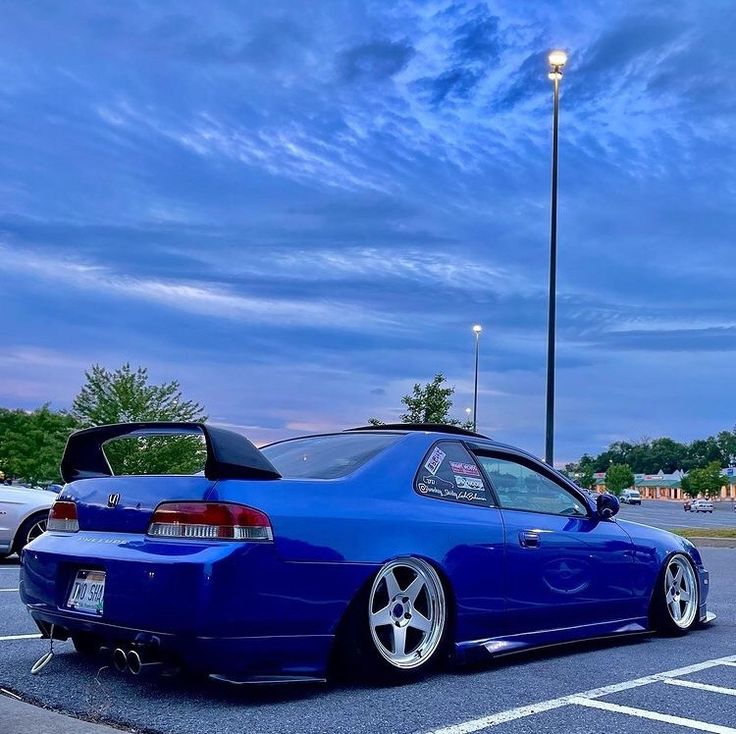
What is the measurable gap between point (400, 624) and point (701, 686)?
1552 millimetres

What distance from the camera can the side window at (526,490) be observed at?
568 cm

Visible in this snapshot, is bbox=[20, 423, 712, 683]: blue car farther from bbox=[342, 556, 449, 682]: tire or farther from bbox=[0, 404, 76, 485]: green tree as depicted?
bbox=[0, 404, 76, 485]: green tree

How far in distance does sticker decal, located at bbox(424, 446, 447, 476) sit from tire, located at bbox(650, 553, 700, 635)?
215cm

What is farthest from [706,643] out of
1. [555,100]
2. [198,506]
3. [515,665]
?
[555,100]

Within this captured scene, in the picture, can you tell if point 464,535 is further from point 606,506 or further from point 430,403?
point 430,403

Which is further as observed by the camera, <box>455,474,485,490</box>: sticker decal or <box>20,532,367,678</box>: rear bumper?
<box>455,474,485,490</box>: sticker decal

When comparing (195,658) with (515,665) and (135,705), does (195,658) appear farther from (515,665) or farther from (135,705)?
(515,665)

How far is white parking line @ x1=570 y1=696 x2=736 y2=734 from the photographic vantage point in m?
3.98

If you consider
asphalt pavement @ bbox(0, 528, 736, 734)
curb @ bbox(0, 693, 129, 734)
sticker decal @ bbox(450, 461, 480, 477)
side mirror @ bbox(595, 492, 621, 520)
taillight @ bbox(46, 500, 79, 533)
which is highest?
sticker decal @ bbox(450, 461, 480, 477)

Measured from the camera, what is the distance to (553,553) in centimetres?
566

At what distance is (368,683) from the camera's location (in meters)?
4.70

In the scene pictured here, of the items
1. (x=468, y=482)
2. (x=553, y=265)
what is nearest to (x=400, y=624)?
(x=468, y=482)

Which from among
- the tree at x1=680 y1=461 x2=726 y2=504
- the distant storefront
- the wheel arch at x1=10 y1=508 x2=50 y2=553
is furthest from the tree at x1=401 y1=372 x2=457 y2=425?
the distant storefront

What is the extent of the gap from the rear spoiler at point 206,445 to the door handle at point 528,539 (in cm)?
160
